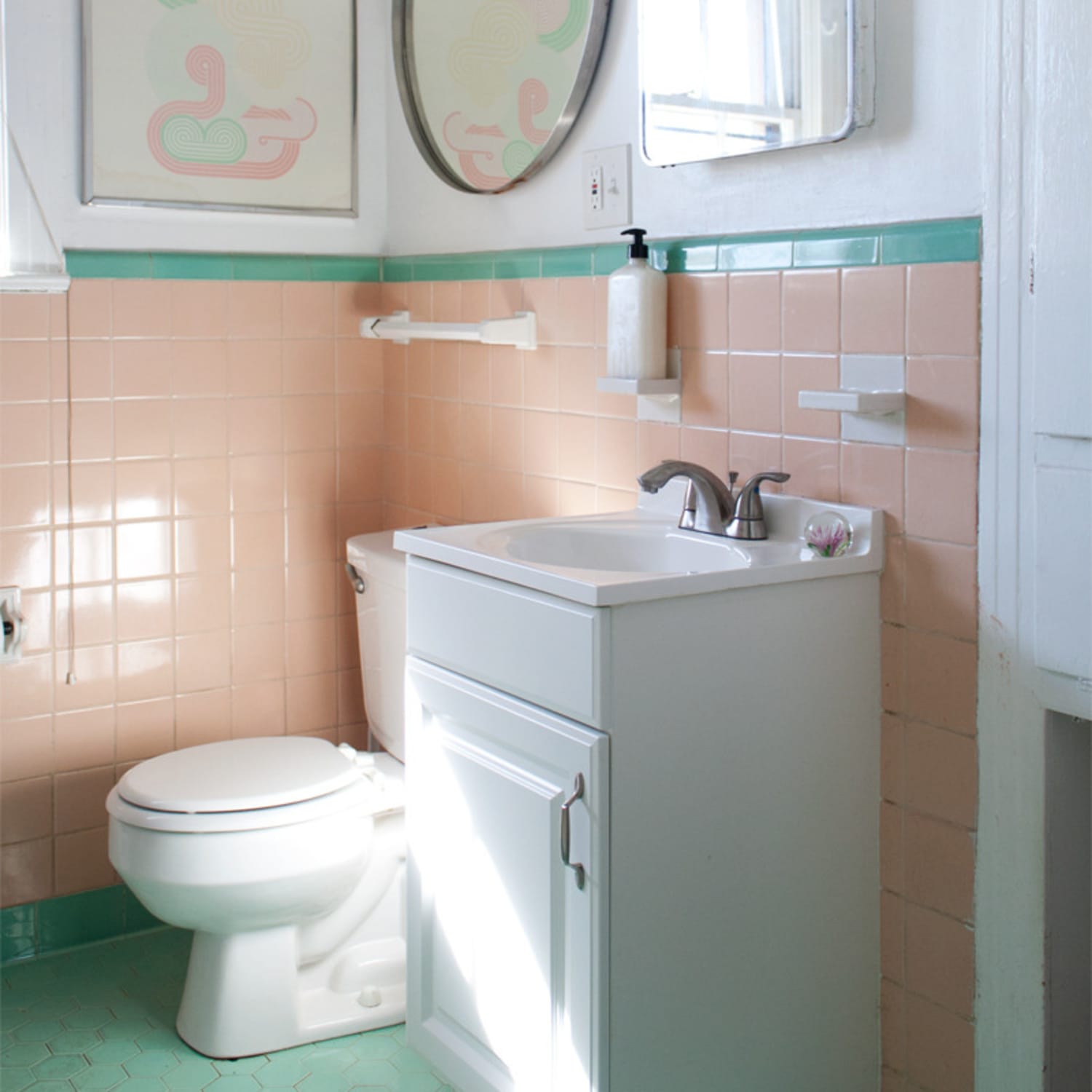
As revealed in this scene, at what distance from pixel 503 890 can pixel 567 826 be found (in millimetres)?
188

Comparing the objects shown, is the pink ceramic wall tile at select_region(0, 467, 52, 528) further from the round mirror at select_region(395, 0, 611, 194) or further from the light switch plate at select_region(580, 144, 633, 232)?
the light switch plate at select_region(580, 144, 633, 232)

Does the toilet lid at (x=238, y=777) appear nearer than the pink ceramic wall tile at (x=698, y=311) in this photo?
No

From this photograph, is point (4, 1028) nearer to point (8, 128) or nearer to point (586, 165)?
point (8, 128)

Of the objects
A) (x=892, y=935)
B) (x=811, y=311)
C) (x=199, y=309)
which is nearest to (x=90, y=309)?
(x=199, y=309)

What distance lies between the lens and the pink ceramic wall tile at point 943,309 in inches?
59.2

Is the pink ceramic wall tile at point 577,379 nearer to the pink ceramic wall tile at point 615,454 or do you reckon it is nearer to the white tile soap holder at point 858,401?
the pink ceramic wall tile at point 615,454

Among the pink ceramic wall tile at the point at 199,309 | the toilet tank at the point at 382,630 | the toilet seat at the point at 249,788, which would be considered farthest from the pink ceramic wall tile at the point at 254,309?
the toilet seat at the point at 249,788

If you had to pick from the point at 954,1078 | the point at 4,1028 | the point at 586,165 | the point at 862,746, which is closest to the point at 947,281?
the point at 862,746

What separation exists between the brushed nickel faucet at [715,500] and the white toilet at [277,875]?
662 mm

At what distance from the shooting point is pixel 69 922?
2.42 meters

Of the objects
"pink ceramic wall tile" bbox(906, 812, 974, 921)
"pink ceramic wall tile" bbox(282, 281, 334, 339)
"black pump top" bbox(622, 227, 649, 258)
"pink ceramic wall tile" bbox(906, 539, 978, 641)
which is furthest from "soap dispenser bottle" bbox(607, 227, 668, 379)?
"pink ceramic wall tile" bbox(282, 281, 334, 339)

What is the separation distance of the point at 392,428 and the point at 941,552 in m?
1.37

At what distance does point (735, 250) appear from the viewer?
180cm

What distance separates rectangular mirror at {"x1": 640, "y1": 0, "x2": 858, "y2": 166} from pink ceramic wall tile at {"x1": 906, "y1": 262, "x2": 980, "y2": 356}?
205 mm
